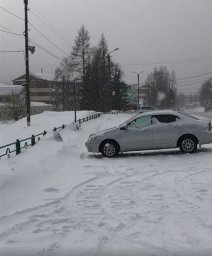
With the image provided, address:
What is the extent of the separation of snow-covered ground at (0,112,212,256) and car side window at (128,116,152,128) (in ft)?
5.83

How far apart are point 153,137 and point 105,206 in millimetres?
7799

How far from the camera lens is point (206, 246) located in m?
5.99

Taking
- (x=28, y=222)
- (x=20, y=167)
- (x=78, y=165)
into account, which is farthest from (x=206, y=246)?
(x=78, y=165)

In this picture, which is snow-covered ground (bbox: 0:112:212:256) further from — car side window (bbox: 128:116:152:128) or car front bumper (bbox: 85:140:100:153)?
car side window (bbox: 128:116:152:128)

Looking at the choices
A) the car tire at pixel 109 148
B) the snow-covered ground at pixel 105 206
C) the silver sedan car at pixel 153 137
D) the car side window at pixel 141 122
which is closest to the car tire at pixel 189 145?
the silver sedan car at pixel 153 137

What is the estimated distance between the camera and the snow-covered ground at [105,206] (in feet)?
20.2

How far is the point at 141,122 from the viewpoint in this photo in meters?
16.1

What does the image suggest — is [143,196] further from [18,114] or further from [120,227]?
[18,114]

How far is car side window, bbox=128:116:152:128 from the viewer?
16.0 m

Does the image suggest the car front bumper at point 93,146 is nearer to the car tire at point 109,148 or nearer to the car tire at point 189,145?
the car tire at point 109,148

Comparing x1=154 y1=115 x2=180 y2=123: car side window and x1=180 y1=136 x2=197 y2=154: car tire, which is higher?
x1=154 y1=115 x2=180 y2=123: car side window

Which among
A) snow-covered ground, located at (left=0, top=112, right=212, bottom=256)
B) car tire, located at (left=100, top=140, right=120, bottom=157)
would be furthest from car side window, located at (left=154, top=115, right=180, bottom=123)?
snow-covered ground, located at (left=0, top=112, right=212, bottom=256)

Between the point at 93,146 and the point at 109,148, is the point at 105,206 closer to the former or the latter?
the point at 109,148

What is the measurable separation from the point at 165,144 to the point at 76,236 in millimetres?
9722
